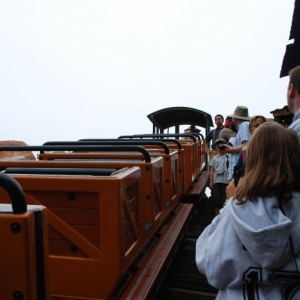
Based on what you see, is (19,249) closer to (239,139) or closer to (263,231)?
(263,231)

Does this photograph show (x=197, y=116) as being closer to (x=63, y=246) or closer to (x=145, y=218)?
(x=145, y=218)

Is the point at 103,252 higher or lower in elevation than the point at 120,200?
lower

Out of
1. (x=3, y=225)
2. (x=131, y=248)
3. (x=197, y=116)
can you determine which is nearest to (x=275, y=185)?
(x=3, y=225)

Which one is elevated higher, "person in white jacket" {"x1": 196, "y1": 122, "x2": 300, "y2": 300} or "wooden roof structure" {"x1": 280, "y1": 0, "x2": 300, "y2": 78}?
"wooden roof structure" {"x1": 280, "y1": 0, "x2": 300, "y2": 78}

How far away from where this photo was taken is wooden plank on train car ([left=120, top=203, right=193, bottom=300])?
8.48 feet

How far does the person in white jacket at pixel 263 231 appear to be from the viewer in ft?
4.91

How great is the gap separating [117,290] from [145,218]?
79 centimetres

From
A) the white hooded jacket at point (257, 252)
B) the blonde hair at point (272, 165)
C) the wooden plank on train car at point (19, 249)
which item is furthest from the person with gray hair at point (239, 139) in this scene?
the wooden plank on train car at point (19, 249)

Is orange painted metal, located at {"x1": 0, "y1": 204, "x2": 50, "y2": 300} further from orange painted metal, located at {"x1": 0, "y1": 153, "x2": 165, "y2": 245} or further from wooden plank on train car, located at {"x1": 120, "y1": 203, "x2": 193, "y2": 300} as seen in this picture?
orange painted metal, located at {"x1": 0, "y1": 153, "x2": 165, "y2": 245}

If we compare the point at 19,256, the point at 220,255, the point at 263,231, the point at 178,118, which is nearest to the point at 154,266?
the point at 220,255

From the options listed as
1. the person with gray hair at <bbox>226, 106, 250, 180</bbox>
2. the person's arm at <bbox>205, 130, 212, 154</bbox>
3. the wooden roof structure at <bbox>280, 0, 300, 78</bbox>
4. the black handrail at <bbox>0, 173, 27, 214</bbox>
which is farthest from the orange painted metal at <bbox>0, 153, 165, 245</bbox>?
the person's arm at <bbox>205, 130, 212, 154</bbox>

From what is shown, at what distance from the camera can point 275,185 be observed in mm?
1565

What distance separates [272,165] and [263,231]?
0.91 ft

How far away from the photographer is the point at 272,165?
1602 millimetres
